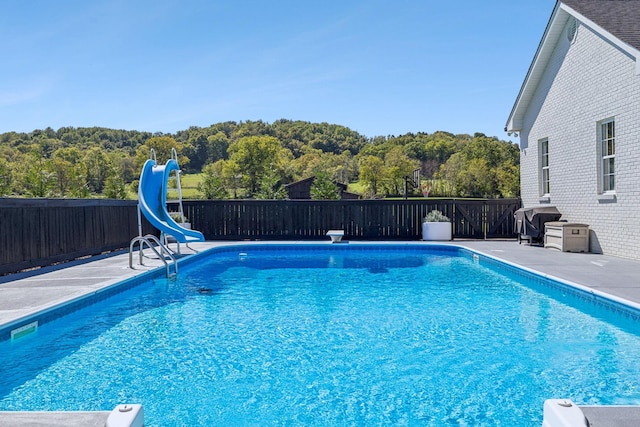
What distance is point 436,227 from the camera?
524 inches

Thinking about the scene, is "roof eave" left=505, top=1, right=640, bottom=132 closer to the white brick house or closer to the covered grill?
the white brick house

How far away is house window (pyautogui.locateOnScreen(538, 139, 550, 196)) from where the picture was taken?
12383 mm

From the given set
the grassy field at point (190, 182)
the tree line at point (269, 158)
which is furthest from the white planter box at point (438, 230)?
the grassy field at point (190, 182)

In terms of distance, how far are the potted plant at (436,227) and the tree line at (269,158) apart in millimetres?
35829

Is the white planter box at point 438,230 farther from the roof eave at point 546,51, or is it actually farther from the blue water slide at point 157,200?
the blue water slide at point 157,200

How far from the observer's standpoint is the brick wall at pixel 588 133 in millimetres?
8648

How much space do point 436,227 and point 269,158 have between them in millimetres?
54026

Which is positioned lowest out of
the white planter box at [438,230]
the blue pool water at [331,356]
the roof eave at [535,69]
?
the blue pool water at [331,356]

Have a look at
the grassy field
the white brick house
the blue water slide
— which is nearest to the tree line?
the grassy field

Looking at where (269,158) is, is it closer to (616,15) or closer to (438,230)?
(438,230)

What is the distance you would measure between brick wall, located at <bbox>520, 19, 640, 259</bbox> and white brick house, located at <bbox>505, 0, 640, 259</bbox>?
0.06ft

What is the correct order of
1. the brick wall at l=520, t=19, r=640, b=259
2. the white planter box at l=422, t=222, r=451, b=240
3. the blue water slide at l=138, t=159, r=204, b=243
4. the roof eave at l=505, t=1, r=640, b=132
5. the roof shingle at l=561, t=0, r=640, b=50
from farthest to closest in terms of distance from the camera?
1. the white planter box at l=422, t=222, r=451, b=240
2. the blue water slide at l=138, t=159, r=204, b=243
3. the roof eave at l=505, t=1, r=640, b=132
4. the roof shingle at l=561, t=0, r=640, b=50
5. the brick wall at l=520, t=19, r=640, b=259

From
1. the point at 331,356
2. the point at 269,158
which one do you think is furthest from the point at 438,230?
the point at 269,158

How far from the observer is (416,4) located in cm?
1553
